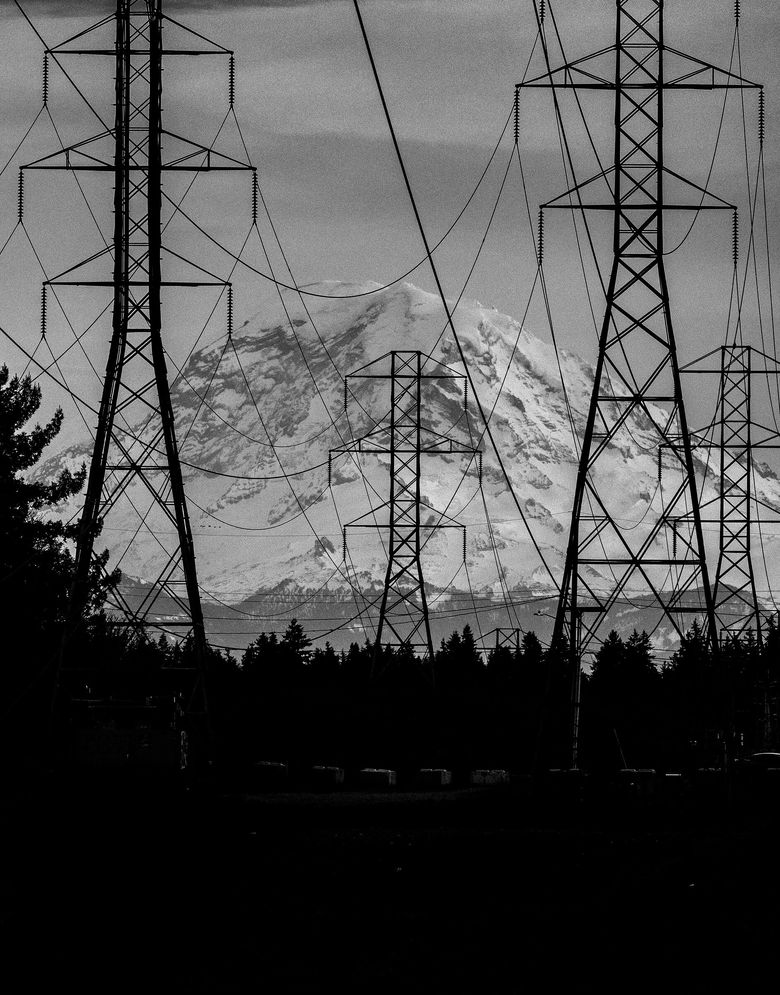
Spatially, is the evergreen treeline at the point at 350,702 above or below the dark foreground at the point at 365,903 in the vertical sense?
above

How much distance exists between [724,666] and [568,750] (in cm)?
1250

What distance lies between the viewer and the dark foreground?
51.5 feet

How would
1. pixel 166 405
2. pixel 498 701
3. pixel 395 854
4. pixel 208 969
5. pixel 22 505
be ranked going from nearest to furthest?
pixel 208 969 < pixel 395 854 < pixel 166 405 < pixel 22 505 < pixel 498 701

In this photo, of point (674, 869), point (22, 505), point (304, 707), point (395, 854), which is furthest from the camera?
point (304, 707)

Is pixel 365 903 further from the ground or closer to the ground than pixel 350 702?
closer to the ground

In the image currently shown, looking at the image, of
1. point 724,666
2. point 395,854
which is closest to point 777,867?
point 395,854

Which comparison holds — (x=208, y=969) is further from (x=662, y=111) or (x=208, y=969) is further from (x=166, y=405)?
(x=662, y=111)

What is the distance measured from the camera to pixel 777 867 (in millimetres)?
24266

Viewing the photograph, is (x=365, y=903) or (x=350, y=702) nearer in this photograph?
(x=365, y=903)

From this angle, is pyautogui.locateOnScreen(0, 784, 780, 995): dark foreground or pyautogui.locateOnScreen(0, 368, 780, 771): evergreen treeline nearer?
pyautogui.locateOnScreen(0, 784, 780, 995): dark foreground

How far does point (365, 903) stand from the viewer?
20656mm

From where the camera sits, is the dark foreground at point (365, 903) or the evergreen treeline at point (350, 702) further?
the evergreen treeline at point (350, 702)

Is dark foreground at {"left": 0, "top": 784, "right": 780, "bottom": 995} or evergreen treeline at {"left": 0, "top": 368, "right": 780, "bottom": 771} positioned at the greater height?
evergreen treeline at {"left": 0, "top": 368, "right": 780, "bottom": 771}

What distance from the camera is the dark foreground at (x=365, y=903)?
51.5 ft
